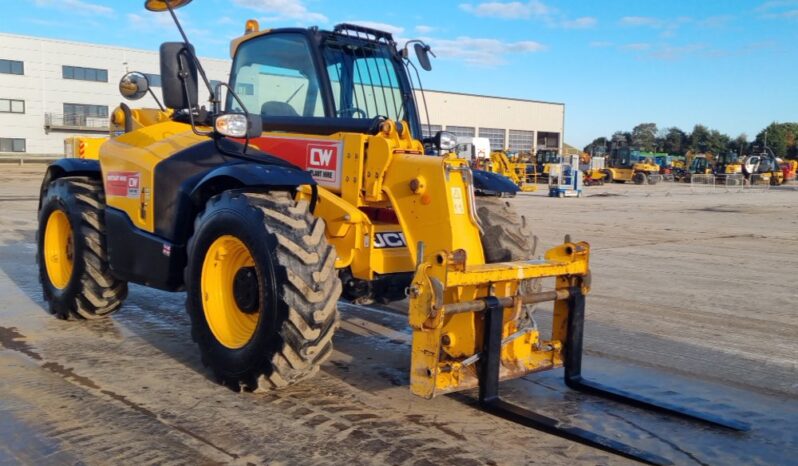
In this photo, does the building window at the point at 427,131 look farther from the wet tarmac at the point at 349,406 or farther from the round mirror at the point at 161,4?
the round mirror at the point at 161,4

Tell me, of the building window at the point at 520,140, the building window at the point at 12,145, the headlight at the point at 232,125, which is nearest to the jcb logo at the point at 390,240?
the headlight at the point at 232,125

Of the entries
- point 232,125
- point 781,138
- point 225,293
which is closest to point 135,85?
point 232,125

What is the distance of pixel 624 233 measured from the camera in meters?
16.4

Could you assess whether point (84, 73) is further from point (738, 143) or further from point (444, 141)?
point (738, 143)

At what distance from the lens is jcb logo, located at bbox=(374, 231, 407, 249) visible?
506 cm

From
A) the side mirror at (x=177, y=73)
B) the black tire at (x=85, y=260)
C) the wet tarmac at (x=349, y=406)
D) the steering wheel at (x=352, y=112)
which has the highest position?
the side mirror at (x=177, y=73)

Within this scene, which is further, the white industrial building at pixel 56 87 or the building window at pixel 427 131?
the white industrial building at pixel 56 87

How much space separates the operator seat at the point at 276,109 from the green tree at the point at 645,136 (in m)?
92.1

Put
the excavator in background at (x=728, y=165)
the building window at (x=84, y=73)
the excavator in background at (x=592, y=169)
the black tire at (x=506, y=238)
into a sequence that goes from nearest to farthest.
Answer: the black tire at (x=506, y=238), the excavator in background at (x=592, y=169), the excavator in background at (x=728, y=165), the building window at (x=84, y=73)

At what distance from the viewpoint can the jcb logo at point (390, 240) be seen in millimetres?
5062

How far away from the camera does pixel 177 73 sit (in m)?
4.83

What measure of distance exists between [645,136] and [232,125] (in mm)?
108730

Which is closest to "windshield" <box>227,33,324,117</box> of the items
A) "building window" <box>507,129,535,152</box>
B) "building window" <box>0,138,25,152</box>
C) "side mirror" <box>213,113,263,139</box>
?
"side mirror" <box>213,113,263,139</box>

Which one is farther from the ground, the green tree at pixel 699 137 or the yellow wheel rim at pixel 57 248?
the green tree at pixel 699 137
